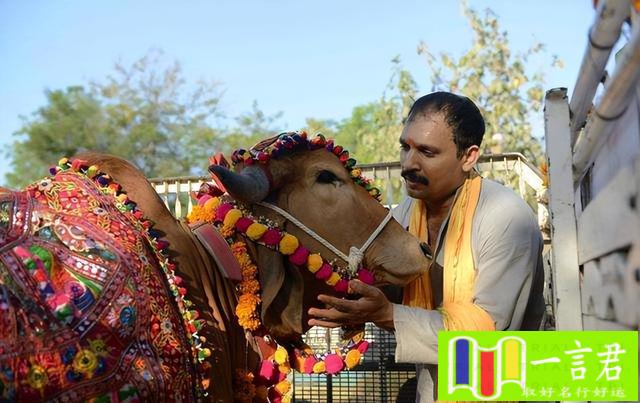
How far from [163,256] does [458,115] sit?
126 centimetres

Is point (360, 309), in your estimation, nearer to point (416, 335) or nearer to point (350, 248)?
point (416, 335)

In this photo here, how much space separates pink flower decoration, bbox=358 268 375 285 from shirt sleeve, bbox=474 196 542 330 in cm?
43

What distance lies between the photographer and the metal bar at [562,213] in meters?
1.89

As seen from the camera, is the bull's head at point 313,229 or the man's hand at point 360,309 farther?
the bull's head at point 313,229

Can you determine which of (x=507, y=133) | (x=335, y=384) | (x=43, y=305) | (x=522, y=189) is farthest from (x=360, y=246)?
(x=507, y=133)

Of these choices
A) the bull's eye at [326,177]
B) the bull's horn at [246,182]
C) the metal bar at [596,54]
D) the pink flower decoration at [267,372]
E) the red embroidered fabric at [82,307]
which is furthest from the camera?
the bull's eye at [326,177]

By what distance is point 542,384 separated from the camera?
58.6 inches

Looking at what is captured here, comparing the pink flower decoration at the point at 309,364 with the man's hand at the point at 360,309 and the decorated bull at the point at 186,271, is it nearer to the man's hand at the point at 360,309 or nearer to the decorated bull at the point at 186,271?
the decorated bull at the point at 186,271

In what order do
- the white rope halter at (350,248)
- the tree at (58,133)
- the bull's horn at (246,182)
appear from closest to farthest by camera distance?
the bull's horn at (246,182) → the white rope halter at (350,248) → the tree at (58,133)

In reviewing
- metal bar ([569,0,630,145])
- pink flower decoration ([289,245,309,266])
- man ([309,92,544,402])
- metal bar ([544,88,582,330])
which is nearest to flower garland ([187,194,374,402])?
pink flower decoration ([289,245,309,266])

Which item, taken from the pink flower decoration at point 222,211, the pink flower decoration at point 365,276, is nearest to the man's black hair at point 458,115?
the pink flower decoration at point 365,276

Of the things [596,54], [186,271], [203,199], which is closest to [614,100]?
[596,54]

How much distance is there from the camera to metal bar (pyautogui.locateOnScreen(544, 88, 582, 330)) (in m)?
1.89

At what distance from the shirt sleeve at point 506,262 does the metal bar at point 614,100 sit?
2.27ft
